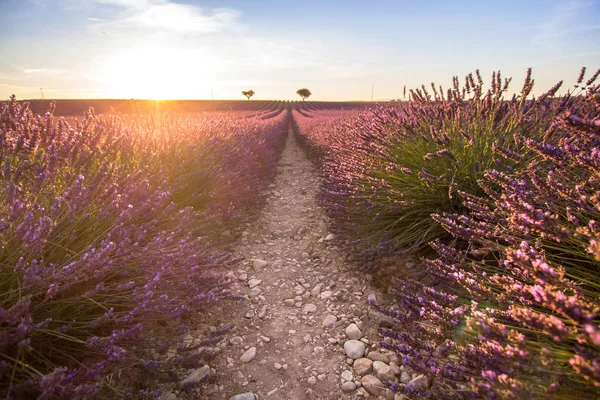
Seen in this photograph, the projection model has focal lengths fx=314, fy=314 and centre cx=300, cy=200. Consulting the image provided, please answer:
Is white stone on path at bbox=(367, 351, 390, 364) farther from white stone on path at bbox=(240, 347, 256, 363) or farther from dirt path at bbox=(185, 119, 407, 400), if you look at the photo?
white stone on path at bbox=(240, 347, 256, 363)

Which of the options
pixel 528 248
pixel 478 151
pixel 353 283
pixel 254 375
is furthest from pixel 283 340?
pixel 478 151

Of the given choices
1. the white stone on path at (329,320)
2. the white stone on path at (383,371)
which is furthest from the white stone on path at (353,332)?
the white stone on path at (383,371)

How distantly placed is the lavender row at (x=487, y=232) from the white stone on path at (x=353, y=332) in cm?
27

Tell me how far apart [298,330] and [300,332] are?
0.03m

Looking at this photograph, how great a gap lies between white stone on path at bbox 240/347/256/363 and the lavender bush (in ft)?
0.94

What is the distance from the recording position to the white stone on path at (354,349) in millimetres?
1952

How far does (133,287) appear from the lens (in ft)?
6.07

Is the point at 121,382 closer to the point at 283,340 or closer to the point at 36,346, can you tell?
the point at 36,346

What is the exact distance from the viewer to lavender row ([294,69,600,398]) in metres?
1.08

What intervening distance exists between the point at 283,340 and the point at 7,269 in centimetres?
156

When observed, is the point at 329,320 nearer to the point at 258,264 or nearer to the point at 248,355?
the point at 248,355

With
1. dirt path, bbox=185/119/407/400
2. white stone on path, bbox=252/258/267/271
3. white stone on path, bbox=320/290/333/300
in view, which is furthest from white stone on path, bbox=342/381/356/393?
white stone on path, bbox=252/258/267/271

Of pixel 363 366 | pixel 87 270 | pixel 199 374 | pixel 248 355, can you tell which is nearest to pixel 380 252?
pixel 363 366

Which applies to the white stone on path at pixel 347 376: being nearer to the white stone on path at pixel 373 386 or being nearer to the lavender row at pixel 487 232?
the white stone on path at pixel 373 386
